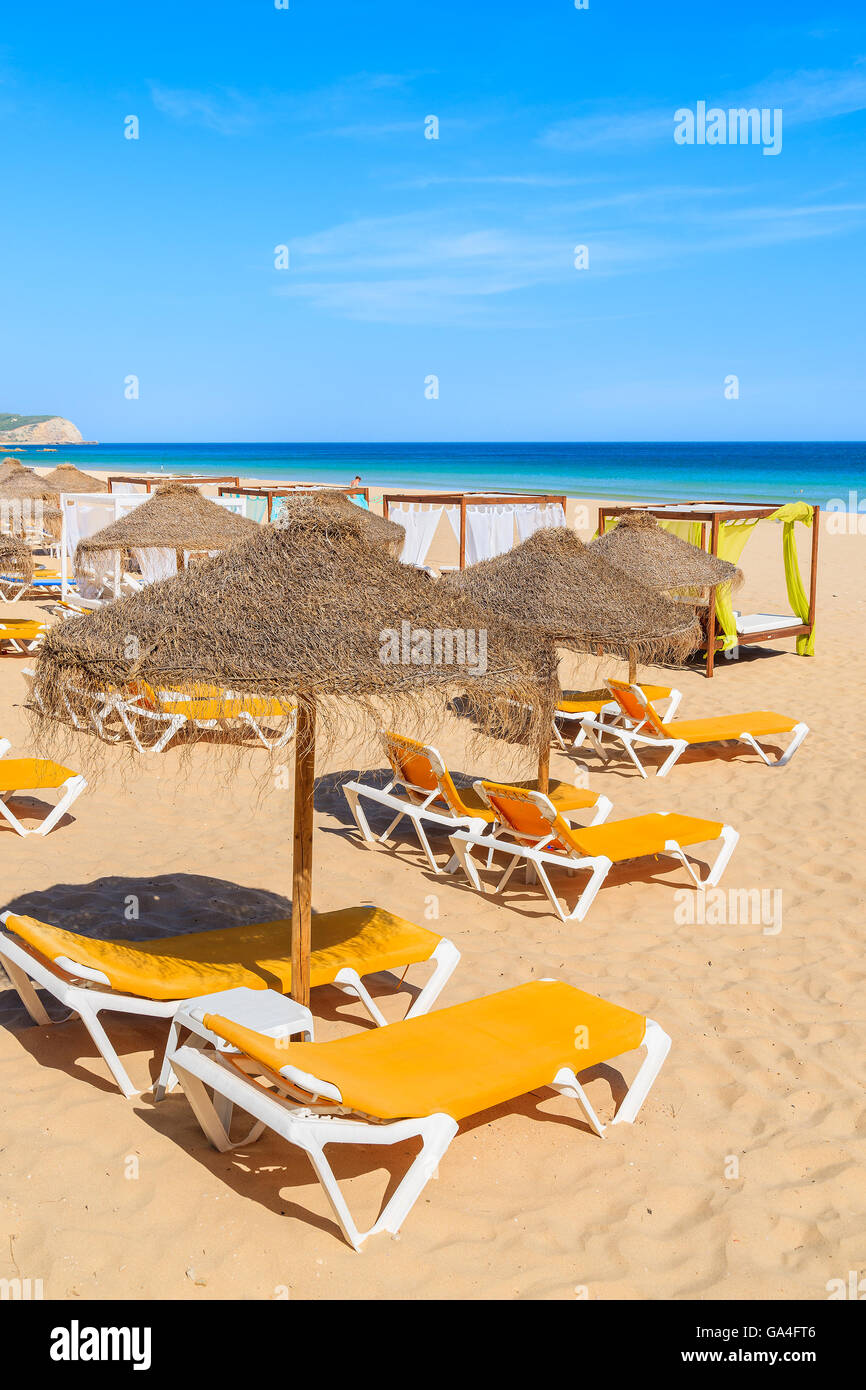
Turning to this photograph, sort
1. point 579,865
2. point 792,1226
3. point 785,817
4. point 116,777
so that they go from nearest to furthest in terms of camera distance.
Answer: point 792,1226 → point 579,865 → point 785,817 → point 116,777

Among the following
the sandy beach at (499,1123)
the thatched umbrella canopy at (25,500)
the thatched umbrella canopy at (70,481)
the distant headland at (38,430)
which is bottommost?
the sandy beach at (499,1123)

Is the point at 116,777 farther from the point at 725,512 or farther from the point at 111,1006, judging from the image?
the point at 725,512

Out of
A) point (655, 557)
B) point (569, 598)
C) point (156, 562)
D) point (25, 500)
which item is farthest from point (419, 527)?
point (569, 598)

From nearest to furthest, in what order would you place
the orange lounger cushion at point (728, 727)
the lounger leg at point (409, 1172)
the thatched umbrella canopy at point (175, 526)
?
the lounger leg at point (409, 1172) → the orange lounger cushion at point (728, 727) → the thatched umbrella canopy at point (175, 526)

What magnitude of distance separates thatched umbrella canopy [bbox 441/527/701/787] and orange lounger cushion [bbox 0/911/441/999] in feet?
6.66

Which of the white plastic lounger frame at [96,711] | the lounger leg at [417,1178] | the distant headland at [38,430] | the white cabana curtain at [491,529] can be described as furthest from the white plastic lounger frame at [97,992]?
the distant headland at [38,430]

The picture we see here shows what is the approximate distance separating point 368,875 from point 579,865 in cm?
118

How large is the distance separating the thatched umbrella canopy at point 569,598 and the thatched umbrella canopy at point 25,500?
15076 mm

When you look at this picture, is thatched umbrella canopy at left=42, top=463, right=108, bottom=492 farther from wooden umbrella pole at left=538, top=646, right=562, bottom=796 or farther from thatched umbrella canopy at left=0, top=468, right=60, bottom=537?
wooden umbrella pole at left=538, top=646, right=562, bottom=796

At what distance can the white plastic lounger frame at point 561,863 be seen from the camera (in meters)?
5.05

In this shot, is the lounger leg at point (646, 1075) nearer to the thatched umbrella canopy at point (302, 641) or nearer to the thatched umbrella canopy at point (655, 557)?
the thatched umbrella canopy at point (302, 641)

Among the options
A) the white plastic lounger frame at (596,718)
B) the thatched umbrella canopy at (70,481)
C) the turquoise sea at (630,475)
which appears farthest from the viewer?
the turquoise sea at (630,475)
